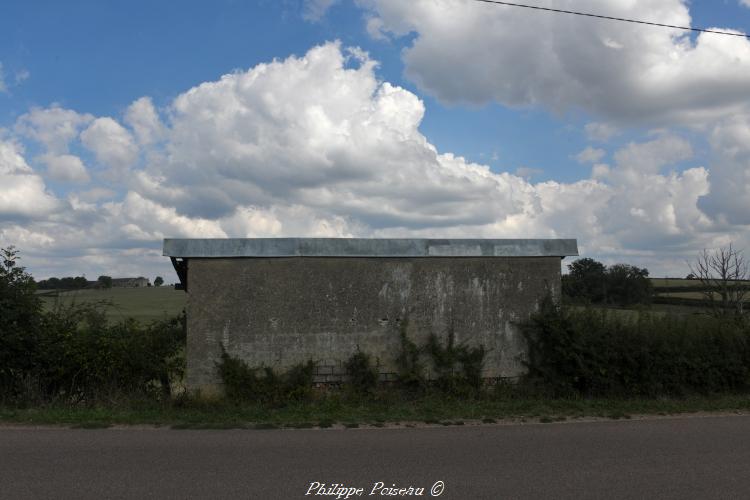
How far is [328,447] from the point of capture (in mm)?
7203

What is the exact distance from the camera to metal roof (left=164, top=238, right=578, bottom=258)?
1003cm

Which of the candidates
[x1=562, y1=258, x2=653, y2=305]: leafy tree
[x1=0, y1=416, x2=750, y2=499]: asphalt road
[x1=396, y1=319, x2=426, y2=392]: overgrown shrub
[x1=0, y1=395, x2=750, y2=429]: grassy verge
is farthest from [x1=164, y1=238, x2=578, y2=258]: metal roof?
[x1=562, y1=258, x2=653, y2=305]: leafy tree

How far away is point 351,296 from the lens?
1031 centimetres

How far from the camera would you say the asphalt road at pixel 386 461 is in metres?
5.73

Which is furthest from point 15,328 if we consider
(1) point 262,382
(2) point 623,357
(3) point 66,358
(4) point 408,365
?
(2) point 623,357

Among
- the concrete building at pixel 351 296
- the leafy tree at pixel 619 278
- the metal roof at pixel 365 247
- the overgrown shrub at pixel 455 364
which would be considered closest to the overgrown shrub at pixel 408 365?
the concrete building at pixel 351 296

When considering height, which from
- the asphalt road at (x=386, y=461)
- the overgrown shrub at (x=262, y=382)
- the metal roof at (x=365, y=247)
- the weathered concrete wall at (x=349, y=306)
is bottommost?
the asphalt road at (x=386, y=461)

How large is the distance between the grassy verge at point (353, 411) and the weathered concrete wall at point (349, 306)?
0.72m

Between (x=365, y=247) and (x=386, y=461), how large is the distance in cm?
450

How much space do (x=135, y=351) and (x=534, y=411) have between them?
645cm

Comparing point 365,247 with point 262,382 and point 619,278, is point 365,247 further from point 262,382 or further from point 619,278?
point 619,278

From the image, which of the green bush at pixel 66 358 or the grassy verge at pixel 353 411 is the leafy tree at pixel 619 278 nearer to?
the grassy verge at pixel 353 411

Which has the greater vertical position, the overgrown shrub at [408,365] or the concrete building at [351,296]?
the concrete building at [351,296]

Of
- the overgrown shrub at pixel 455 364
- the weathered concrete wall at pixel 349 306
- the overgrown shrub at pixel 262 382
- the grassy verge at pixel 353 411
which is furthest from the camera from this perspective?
the overgrown shrub at pixel 455 364
